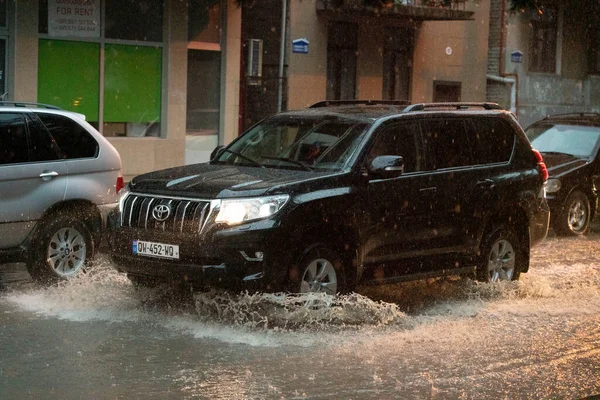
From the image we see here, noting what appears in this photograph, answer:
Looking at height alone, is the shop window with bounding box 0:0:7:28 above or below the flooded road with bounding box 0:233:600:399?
above

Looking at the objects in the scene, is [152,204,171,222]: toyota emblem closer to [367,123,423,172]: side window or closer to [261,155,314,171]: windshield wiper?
[261,155,314,171]: windshield wiper

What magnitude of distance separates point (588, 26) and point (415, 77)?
826 cm

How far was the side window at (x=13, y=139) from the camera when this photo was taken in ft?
34.1

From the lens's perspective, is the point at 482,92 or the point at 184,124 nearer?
the point at 184,124

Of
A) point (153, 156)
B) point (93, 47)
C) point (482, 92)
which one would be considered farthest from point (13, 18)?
point (482, 92)

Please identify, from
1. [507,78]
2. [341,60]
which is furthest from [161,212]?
[507,78]

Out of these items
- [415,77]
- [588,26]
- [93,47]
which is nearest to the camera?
[93,47]

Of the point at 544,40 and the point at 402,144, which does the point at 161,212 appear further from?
the point at 544,40

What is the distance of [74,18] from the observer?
1939 centimetres

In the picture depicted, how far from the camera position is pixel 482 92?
3016 cm

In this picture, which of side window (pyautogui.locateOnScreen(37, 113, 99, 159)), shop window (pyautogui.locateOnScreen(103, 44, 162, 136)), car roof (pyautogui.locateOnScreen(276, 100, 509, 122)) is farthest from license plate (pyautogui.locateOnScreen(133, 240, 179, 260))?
shop window (pyautogui.locateOnScreen(103, 44, 162, 136))

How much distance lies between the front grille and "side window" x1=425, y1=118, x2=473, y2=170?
94.0 inches

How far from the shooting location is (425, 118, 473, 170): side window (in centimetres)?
1021

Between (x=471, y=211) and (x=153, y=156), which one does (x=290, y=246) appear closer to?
(x=471, y=211)
